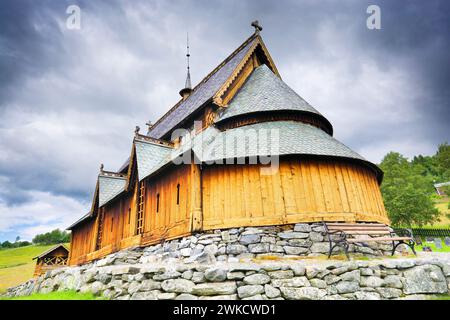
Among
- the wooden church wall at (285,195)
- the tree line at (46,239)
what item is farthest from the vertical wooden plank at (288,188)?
the tree line at (46,239)

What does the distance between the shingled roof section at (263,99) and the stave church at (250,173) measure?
0.05m

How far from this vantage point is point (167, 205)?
13242 mm

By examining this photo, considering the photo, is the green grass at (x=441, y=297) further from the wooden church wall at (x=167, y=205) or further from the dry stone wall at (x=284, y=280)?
the wooden church wall at (x=167, y=205)

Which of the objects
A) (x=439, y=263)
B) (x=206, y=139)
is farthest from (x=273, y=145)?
(x=439, y=263)

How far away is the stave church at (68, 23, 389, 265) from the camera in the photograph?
10680 millimetres

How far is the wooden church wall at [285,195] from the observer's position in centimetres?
1045

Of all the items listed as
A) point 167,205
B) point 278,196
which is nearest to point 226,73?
point 167,205

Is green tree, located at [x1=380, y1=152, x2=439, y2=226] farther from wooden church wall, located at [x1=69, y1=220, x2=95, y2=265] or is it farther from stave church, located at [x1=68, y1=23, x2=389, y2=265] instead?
wooden church wall, located at [x1=69, y1=220, x2=95, y2=265]

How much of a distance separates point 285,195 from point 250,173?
1.54 m

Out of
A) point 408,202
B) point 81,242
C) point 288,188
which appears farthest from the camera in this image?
point 408,202

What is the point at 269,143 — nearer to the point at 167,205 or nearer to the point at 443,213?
the point at 167,205

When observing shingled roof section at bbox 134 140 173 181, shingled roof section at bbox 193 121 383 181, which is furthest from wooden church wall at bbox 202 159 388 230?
shingled roof section at bbox 134 140 173 181

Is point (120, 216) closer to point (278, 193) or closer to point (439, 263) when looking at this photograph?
point (278, 193)

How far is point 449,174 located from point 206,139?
242 ft
